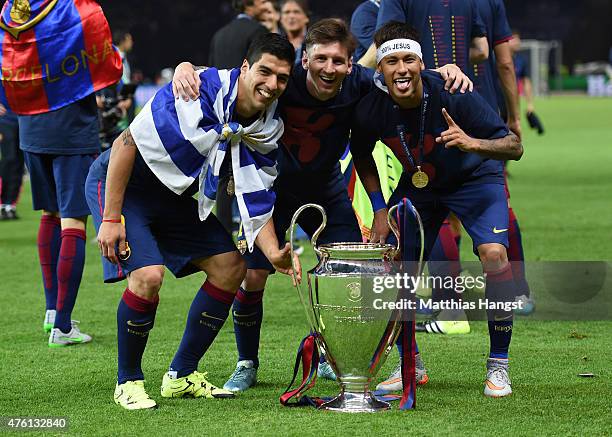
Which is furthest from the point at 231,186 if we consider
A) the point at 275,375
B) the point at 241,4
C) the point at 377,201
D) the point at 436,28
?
the point at 241,4

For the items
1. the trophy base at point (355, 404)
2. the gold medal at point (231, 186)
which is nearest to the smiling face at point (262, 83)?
the gold medal at point (231, 186)

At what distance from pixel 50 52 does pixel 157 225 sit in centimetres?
179

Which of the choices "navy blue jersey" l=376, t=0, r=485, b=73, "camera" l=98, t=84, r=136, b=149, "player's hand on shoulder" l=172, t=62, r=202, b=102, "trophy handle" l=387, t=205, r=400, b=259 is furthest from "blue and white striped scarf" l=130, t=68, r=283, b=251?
"camera" l=98, t=84, r=136, b=149

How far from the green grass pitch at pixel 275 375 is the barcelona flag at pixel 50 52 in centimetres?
130

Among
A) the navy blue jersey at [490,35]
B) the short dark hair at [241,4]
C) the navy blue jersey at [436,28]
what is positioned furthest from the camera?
the short dark hair at [241,4]

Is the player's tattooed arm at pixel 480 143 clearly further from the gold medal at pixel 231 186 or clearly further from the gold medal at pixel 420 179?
the gold medal at pixel 231 186

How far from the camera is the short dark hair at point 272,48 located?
458 cm

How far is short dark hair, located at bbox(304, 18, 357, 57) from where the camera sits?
4.73m

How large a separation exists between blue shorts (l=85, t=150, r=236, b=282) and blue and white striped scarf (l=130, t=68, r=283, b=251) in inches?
6.9

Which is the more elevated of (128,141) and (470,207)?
(128,141)

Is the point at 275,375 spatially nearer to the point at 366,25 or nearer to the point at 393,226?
the point at 393,226

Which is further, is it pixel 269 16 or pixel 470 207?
pixel 269 16

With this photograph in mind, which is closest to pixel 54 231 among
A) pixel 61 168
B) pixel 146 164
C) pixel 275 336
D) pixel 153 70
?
pixel 61 168

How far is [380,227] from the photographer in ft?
16.7
